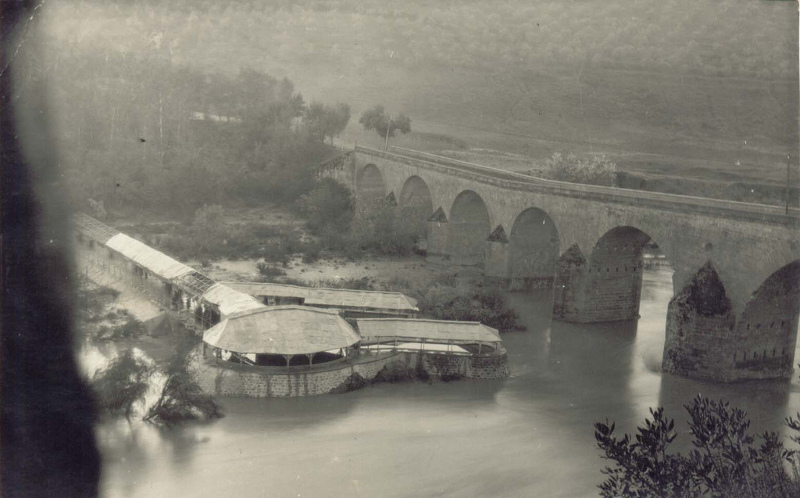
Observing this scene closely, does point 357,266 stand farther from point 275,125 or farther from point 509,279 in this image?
point 275,125

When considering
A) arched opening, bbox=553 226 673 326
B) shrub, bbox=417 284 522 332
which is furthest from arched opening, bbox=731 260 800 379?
shrub, bbox=417 284 522 332

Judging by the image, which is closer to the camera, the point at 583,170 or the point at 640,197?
the point at 640,197

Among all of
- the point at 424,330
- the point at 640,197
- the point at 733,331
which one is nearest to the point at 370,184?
the point at 640,197

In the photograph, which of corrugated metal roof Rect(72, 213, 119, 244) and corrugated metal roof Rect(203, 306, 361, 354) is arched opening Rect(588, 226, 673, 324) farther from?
corrugated metal roof Rect(72, 213, 119, 244)

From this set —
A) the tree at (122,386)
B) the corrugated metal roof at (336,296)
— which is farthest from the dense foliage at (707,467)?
the corrugated metal roof at (336,296)

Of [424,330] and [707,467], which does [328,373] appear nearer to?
[424,330]

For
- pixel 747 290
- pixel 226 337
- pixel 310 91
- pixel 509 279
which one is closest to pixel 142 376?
pixel 226 337
